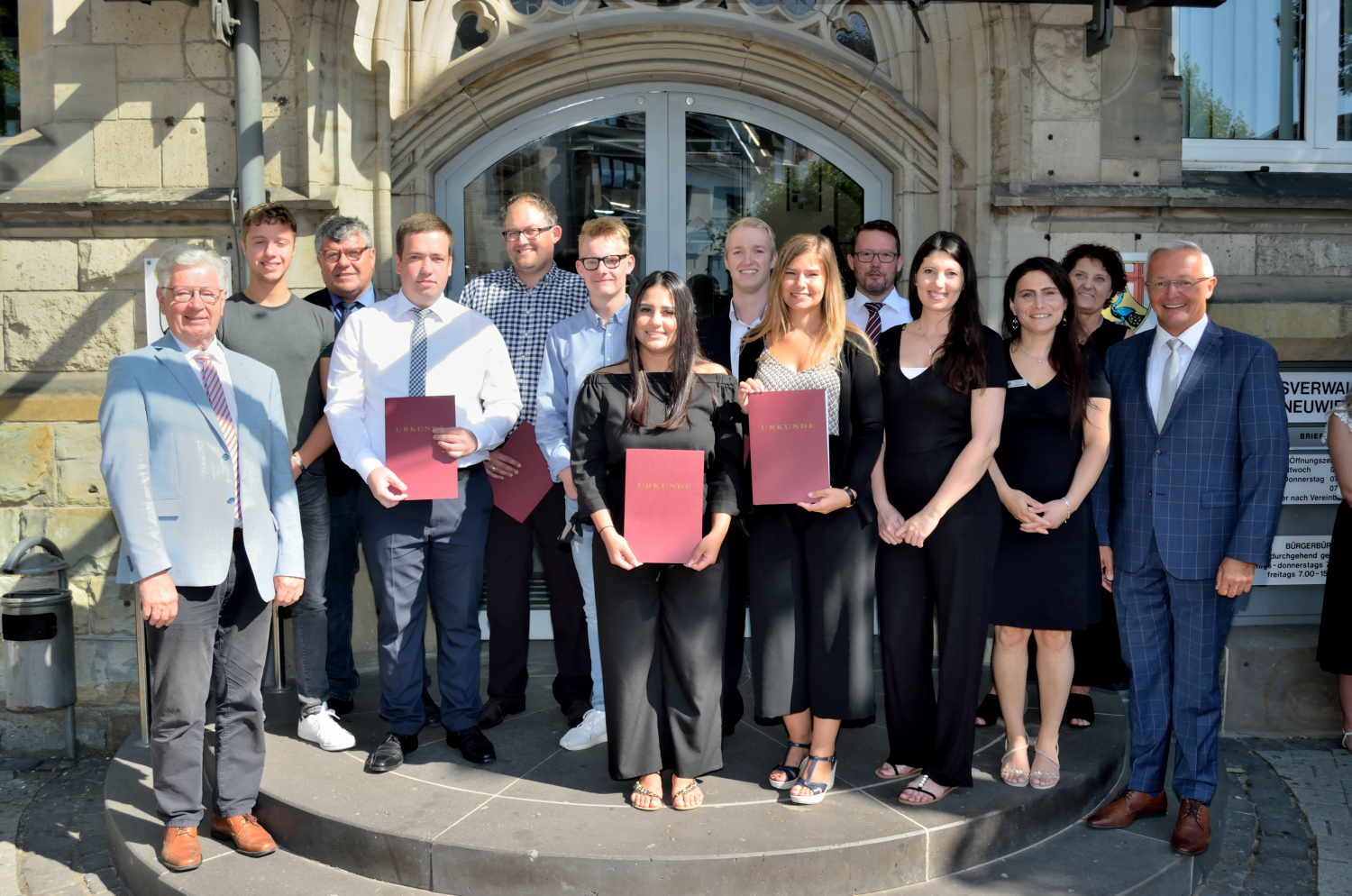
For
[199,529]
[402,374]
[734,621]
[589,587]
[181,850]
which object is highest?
[402,374]

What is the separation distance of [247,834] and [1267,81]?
20.8 feet

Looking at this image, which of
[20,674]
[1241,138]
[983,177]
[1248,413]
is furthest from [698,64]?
[20,674]

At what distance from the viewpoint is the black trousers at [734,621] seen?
3609 millimetres

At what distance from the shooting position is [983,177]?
18.0 feet

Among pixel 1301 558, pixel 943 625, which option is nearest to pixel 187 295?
pixel 943 625

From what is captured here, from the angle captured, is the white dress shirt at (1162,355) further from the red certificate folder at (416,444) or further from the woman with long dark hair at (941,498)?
the red certificate folder at (416,444)

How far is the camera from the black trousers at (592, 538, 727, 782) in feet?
11.1

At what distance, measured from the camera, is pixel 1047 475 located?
11.8 ft

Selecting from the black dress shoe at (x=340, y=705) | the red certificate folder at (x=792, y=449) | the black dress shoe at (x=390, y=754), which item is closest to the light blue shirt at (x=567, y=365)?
the red certificate folder at (x=792, y=449)

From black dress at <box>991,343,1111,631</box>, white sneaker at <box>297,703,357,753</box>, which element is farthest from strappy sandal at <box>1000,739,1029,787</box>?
white sneaker at <box>297,703,357,753</box>

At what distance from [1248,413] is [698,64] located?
3453mm

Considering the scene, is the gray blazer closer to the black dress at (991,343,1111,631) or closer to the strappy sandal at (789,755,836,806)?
the strappy sandal at (789,755,836,806)

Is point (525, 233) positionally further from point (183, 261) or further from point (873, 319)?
point (873, 319)

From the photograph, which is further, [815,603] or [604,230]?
[604,230]
